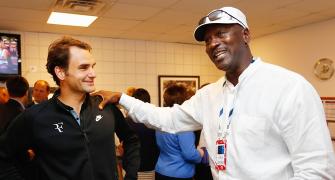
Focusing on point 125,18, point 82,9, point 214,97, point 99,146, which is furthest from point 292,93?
point 125,18

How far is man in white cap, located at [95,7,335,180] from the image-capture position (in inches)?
45.5

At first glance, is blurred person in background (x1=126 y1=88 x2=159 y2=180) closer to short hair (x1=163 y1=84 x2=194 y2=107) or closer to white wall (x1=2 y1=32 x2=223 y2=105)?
short hair (x1=163 y1=84 x2=194 y2=107)

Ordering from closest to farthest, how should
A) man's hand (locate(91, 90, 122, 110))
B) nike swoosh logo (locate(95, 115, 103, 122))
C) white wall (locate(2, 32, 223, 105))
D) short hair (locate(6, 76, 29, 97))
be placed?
nike swoosh logo (locate(95, 115, 103, 122)) → man's hand (locate(91, 90, 122, 110)) → short hair (locate(6, 76, 29, 97)) → white wall (locate(2, 32, 223, 105))

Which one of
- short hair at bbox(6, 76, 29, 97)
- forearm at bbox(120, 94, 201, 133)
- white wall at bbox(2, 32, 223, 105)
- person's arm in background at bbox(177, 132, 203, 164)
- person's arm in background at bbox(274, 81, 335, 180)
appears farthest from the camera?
white wall at bbox(2, 32, 223, 105)

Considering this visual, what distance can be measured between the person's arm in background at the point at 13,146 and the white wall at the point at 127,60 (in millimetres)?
3578

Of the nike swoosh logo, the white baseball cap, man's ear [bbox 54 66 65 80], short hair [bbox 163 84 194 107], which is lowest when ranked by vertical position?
the nike swoosh logo

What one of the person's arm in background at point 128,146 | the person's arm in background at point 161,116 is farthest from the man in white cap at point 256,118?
the person's arm in background at point 128,146

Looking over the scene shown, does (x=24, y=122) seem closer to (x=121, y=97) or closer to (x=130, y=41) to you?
(x=121, y=97)

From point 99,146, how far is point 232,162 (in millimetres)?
642

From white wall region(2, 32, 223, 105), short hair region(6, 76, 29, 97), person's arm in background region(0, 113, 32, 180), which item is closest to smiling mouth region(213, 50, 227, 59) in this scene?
person's arm in background region(0, 113, 32, 180)

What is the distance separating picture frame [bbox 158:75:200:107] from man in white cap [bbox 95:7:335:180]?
413 cm

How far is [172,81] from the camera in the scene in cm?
582

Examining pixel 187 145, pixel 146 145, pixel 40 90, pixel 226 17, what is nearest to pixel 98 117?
pixel 226 17

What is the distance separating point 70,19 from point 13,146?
9.59 ft
